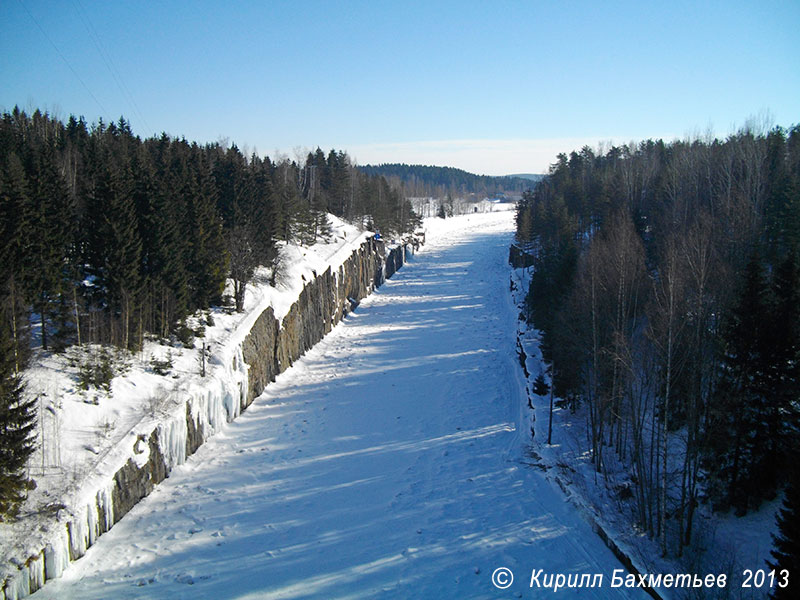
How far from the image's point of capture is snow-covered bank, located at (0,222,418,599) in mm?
13260

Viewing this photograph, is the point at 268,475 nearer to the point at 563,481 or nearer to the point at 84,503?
the point at 84,503

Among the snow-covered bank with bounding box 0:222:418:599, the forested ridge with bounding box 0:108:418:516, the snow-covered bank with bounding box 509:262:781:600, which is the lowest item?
the snow-covered bank with bounding box 509:262:781:600

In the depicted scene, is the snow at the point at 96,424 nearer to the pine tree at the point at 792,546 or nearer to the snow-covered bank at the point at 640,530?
the snow-covered bank at the point at 640,530

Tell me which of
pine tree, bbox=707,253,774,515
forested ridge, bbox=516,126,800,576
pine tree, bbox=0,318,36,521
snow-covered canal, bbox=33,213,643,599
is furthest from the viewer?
pine tree, bbox=707,253,774,515

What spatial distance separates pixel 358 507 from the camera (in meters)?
17.9

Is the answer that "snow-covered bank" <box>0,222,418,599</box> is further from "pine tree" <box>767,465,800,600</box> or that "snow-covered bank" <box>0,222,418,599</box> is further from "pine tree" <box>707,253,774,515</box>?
"pine tree" <box>707,253,774,515</box>

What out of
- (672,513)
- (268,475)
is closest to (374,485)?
(268,475)

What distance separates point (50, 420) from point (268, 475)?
7.99 metres

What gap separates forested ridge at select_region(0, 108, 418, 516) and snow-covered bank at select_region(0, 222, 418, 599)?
3.16 ft

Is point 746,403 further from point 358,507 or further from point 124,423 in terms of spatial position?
point 124,423

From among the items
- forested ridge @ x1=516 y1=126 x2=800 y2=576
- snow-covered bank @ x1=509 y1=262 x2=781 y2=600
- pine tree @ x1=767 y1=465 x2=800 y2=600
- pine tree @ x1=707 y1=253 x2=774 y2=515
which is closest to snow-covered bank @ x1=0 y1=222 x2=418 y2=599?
snow-covered bank @ x1=509 y1=262 x2=781 y2=600

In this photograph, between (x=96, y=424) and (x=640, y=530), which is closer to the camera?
(x=640, y=530)

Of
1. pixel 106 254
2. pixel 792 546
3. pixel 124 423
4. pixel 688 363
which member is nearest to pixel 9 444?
pixel 124 423

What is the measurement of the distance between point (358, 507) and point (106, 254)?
631 inches
